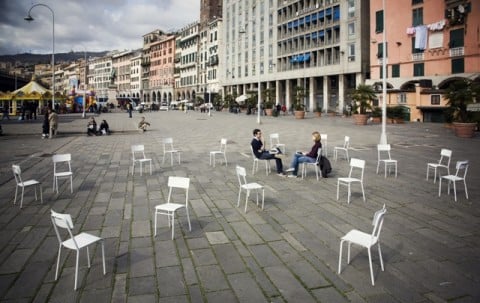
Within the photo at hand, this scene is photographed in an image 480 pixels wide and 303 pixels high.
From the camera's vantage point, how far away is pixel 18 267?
540 cm

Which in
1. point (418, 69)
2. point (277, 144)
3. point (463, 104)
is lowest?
point (277, 144)

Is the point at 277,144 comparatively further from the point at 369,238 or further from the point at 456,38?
the point at 456,38

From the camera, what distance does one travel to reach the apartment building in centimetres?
5225

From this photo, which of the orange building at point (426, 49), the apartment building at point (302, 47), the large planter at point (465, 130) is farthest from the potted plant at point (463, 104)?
the apartment building at point (302, 47)

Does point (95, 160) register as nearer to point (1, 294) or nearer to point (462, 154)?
point (1, 294)

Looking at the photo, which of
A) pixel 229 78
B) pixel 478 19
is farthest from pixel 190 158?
pixel 229 78

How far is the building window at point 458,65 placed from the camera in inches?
1460

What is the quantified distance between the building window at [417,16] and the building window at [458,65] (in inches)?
234

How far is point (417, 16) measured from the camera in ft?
135

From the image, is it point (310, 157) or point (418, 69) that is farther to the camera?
point (418, 69)

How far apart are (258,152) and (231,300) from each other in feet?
25.7

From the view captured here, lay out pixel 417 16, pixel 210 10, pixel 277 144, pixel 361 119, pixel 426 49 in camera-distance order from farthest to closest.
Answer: pixel 210 10, pixel 417 16, pixel 426 49, pixel 361 119, pixel 277 144

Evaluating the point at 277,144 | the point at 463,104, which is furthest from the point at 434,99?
the point at 277,144

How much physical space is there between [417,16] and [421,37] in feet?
7.93
